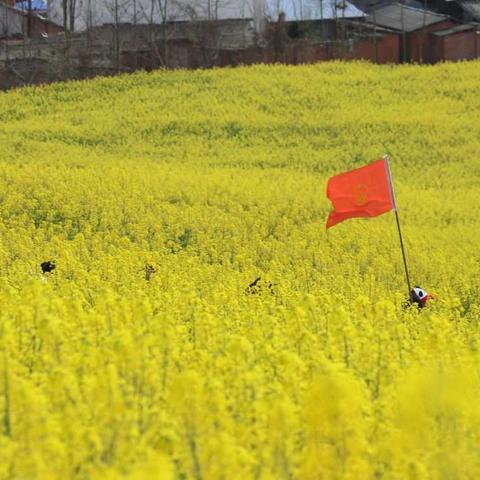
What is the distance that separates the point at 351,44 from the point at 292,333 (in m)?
37.5

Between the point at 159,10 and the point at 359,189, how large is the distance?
3738 cm

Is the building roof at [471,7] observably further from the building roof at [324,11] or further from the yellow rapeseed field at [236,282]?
the yellow rapeseed field at [236,282]

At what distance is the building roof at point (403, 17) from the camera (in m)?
46.5

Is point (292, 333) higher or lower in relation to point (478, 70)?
lower

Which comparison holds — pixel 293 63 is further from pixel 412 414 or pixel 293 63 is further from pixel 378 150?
pixel 412 414

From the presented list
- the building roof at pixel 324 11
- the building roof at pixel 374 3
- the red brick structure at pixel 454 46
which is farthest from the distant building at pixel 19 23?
the red brick structure at pixel 454 46

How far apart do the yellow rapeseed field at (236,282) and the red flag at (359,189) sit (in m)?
0.75

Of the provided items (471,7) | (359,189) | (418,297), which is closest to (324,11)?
(471,7)

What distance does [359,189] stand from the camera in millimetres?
11039

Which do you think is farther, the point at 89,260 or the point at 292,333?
the point at 89,260

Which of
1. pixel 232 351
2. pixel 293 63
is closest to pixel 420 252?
pixel 232 351

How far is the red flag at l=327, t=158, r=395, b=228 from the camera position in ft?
35.9

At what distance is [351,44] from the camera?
41625mm

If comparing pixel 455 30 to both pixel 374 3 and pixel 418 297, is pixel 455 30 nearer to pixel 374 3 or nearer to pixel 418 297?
pixel 374 3
